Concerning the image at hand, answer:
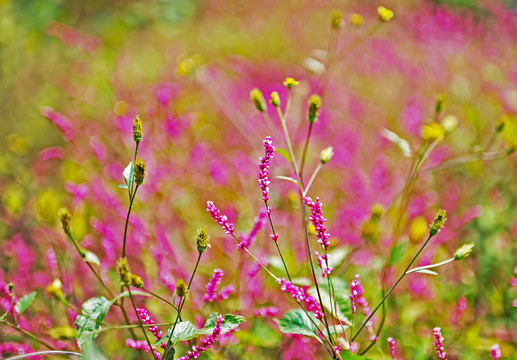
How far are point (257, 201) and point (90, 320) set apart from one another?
3.06 feet

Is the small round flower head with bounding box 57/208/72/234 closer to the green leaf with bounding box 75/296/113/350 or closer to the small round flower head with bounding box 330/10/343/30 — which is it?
the green leaf with bounding box 75/296/113/350

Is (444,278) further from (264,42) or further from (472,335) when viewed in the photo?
(264,42)

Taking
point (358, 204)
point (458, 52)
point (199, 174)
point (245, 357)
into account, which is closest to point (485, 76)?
point (458, 52)

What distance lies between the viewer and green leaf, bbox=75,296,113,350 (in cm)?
61

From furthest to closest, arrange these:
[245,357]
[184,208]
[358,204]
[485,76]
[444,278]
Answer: [485,76]
[184,208]
[358,204]
[444,278]
[245,357]

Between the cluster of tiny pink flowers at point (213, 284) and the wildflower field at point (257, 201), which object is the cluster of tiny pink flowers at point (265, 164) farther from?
the cluster of tiny pink flowers at point (213, 284)

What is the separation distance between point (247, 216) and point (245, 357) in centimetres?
48

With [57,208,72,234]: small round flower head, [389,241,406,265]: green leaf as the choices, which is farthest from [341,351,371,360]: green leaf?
[57,208,72,234]: small round flower head

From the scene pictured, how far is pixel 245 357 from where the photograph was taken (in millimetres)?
994

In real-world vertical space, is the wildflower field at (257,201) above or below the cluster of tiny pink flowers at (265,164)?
below

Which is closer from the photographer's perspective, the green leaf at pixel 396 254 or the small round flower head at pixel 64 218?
the small round flower head at pixel 64 218

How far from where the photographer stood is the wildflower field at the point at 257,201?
31.0 inches

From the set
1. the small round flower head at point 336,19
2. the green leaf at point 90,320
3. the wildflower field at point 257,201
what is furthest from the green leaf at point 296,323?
the small round flower head at point 336,19

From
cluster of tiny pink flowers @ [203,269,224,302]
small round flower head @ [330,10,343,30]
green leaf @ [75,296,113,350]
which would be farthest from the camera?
small round flower head @ [330,10,343,30]
